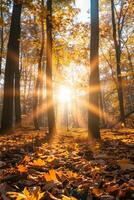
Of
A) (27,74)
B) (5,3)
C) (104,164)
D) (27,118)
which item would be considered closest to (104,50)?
(27,118)

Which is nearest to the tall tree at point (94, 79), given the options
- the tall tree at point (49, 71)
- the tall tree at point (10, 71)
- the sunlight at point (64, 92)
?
the tall tree at point (49, 71)

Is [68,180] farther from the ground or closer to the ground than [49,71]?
closer to the ground

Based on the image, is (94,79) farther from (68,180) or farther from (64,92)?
(64,92)

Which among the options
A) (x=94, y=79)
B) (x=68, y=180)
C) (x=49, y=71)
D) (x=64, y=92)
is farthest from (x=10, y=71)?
(x=64, y=92)

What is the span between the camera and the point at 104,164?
16.6 ft

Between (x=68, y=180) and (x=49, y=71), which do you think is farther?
(x=49, y=71)

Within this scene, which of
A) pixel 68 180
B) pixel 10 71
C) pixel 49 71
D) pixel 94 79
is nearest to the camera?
pixel 68 180

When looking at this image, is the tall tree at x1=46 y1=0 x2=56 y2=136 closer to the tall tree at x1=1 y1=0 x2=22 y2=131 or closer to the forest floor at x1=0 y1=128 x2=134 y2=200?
the tall tree at x1=1 y1=0 x2=22 y2=131

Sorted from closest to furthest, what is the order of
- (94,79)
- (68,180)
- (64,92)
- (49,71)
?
(68,180), (94,79), (49,71), (64,92)

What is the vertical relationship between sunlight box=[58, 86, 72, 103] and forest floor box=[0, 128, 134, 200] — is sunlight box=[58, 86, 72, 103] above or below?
above

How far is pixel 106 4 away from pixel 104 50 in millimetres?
5623

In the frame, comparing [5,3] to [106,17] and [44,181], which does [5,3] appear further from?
[106,17]

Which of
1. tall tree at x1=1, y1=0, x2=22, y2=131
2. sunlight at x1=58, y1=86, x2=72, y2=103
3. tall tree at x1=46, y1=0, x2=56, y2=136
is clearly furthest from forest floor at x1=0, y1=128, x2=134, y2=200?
sunlight at x1=58, y1=86, x2=72, y2=103

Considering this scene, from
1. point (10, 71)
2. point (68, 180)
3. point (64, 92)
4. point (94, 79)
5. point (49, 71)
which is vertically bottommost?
point (68, 180)
